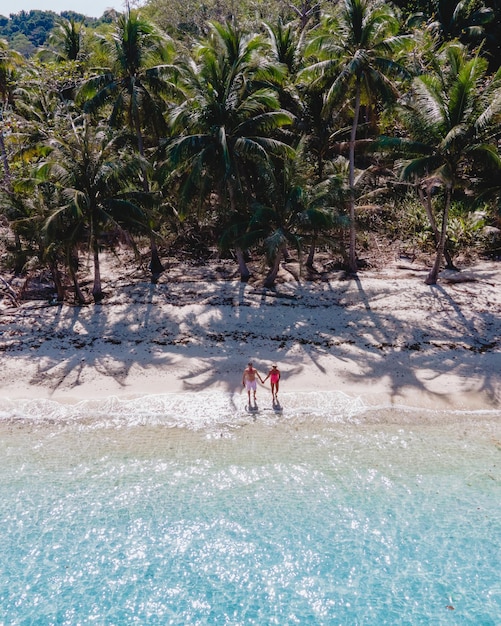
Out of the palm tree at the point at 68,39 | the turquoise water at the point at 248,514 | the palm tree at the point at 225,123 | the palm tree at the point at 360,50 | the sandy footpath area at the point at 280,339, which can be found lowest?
the turquoise water at the point at 248,514

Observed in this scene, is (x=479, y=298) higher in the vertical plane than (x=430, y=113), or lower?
lower

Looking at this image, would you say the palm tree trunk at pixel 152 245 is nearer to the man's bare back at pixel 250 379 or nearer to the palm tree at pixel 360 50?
the palm tree at pixel 360 50

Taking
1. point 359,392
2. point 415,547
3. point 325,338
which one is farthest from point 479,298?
point 415,547

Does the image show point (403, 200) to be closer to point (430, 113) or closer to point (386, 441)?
A: point (430, 113)

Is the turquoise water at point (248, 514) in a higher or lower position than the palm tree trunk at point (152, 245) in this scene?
lower

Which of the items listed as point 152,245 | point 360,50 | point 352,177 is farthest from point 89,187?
point 360,50

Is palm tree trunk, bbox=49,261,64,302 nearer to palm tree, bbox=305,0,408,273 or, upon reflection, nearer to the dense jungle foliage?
the dense jungle foliage

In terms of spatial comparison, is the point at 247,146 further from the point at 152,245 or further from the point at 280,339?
the point at 280,339

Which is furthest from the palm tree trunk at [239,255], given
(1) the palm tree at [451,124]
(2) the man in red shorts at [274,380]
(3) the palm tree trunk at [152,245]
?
(2) the man in red shorts at [274,380]
